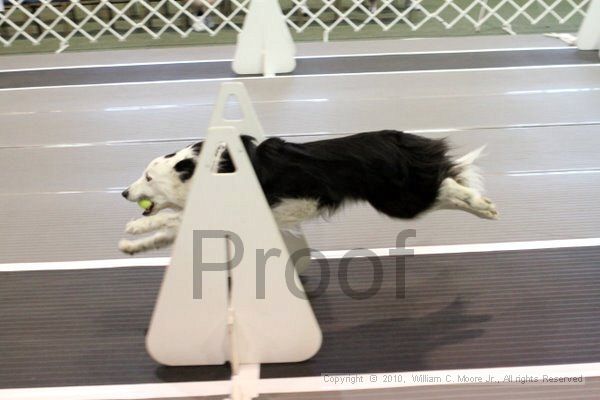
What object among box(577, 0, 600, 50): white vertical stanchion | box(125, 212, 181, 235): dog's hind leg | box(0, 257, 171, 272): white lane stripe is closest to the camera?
box(125, 212, 181, 235): dog's hind leg

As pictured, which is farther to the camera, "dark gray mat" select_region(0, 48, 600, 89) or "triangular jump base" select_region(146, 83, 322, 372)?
"dark gray mat" select_region(0, 48, 600, 89)

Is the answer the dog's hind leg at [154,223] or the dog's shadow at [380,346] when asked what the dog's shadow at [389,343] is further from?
the dog's hind leg at [154,223]

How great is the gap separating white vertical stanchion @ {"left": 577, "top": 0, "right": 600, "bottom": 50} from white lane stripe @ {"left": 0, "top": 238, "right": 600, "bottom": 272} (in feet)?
12.5

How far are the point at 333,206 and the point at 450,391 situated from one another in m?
0.75

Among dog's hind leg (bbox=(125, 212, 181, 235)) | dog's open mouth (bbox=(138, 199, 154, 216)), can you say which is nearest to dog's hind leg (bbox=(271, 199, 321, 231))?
dog's hind leg (bbox=(125, 212, 181, 235))

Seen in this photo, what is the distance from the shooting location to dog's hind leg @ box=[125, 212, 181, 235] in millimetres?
2064

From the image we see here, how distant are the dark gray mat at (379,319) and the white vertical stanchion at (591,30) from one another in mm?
3922

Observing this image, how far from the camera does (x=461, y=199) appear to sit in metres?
2.27

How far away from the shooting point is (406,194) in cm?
216

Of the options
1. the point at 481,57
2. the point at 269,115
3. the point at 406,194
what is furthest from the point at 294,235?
the point at 481,57

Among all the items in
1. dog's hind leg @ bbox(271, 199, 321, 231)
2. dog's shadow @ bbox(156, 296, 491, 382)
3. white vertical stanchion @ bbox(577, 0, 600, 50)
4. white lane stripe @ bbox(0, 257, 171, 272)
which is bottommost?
white lane stripe @ bbox(0, 257, 171, 272)

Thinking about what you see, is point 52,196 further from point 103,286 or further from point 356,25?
point 356,25

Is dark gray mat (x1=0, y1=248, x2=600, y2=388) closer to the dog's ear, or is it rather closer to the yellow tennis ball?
→ the yellow tennis ball

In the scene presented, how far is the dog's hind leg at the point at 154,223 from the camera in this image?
206cm
